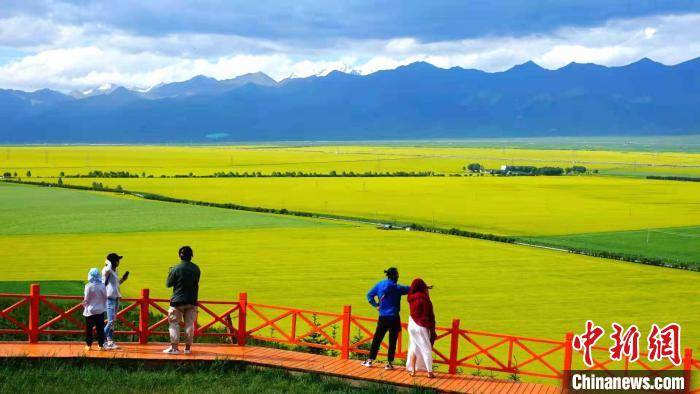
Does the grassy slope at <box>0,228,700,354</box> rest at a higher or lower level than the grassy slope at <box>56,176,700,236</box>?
lower

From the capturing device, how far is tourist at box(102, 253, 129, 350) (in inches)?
768

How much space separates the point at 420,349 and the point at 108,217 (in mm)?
54391

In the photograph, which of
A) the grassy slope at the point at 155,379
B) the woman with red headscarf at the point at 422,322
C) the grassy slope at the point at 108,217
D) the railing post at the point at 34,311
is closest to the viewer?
the grassy slope at the point at 155,379

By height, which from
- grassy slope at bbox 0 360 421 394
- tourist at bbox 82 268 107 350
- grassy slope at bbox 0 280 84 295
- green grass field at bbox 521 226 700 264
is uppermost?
tourist at bbox 82 268 107 350

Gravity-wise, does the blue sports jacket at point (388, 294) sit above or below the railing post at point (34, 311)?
above

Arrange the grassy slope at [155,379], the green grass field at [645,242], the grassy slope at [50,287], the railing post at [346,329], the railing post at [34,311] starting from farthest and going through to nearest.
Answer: the green grass field at [645,242], the grassy slope at [50,287], the railing post at [34,311], the railing post at [346,329], the grassy slope at [155,379]

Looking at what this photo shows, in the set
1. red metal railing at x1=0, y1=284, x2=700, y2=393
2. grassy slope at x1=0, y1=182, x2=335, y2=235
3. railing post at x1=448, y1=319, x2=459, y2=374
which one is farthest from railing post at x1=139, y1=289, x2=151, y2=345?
grassy slope at x1=0, y1=182, x2=335, y2=235

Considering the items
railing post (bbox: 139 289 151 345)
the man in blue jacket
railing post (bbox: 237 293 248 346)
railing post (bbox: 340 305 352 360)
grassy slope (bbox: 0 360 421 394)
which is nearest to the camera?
grassy slope (bbox: 0 360 421 394)

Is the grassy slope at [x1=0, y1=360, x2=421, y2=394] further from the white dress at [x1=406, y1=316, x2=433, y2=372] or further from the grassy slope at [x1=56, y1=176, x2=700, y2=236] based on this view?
the grassy slope at [x1=56, y1=176, x2=700, y2=236]

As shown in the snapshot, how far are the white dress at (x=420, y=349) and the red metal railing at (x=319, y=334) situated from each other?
58 centimetres

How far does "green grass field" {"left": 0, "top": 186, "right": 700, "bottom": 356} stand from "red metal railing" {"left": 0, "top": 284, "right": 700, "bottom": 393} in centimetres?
374

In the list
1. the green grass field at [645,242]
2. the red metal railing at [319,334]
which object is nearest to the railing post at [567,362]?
the red metal railing at [319,334]

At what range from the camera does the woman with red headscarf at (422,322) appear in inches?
741

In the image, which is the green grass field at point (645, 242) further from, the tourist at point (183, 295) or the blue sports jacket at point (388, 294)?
the tourist at point (183, 295)
